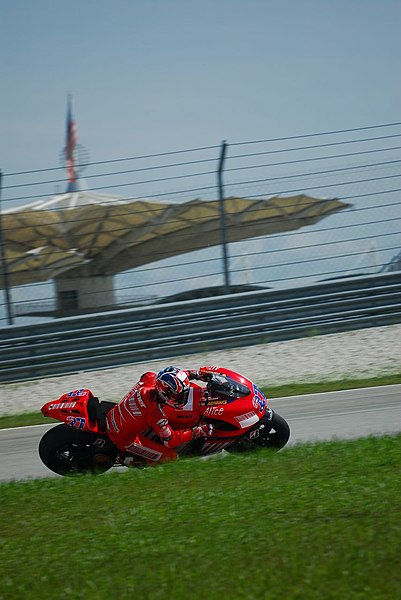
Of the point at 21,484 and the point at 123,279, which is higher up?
the point at 123,279

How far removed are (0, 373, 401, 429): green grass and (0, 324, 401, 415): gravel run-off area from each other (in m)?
0.35

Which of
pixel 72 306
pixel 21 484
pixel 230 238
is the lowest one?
pixel 21 484

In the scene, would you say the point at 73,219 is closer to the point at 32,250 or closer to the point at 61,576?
the point at 32,250

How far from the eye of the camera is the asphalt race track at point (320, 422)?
30.5ft

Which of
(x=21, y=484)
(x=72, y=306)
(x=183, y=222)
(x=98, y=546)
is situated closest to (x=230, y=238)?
(x=183, y=222)

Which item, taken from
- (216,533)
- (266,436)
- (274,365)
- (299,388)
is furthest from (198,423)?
(274,365)

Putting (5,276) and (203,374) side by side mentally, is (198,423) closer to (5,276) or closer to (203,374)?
(203,374)

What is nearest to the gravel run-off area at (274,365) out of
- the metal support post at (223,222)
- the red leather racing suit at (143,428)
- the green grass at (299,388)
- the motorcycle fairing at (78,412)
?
the green grass at (299,388)

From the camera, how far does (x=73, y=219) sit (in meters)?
14.0

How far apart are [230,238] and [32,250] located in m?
3.23

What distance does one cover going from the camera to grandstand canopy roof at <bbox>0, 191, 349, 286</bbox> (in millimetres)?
13945

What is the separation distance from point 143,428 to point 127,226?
650 cm

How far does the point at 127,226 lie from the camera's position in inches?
564

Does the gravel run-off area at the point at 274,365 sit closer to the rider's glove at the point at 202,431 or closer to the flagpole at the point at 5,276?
the flagpole at the point at 5,276
